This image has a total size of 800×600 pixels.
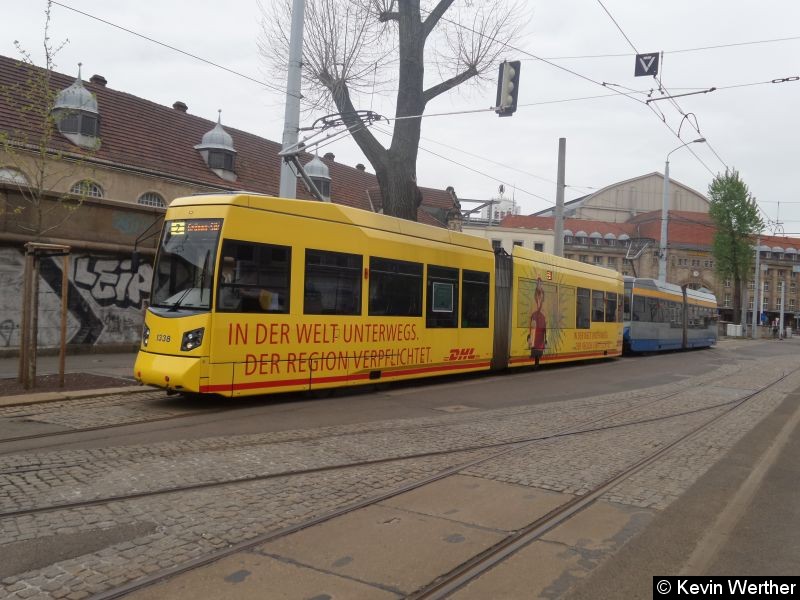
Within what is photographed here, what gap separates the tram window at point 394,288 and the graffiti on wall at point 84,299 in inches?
314

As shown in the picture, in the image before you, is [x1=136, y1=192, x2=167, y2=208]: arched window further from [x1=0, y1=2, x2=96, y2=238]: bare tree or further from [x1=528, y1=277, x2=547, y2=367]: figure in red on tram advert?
[x1=528, y1=277, x2=547, y2=367]: figure in red on tram advert

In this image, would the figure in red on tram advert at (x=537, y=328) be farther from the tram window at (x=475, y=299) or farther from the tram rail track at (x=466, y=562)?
the tram rail track at (x=466, y=562)

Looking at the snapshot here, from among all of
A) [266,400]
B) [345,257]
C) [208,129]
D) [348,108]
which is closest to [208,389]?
[266,400]

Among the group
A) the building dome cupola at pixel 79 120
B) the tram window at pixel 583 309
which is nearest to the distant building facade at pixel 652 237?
the tram window at pixel 583 309

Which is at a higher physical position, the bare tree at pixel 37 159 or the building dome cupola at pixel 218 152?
the building dome cupola at pixel 218 152

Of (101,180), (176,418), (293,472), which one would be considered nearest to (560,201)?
(101,180)

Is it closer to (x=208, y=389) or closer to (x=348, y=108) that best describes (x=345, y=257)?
(x=208, y=389)

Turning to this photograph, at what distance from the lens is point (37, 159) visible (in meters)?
18.1

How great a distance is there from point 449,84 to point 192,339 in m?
12.8

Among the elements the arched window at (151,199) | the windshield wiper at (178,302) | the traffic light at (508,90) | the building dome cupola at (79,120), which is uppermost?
the building dome cupola at (79,120)

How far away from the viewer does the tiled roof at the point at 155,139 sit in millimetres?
23391

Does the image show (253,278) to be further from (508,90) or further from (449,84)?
(449,84)

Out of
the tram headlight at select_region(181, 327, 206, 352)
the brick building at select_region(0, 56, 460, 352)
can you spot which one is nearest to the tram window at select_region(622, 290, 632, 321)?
the brick building at select_region(0, 56, 460, 352)

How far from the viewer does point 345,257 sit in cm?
1178
